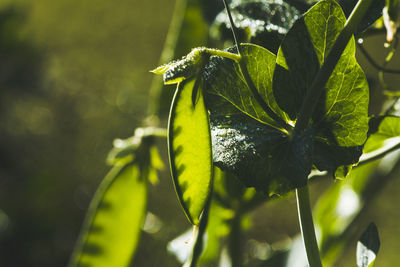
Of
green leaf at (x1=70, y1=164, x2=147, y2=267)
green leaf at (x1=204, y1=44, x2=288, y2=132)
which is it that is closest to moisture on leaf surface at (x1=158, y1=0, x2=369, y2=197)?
green leaf at (x1=204, y1=44, x2=288, y2=132)

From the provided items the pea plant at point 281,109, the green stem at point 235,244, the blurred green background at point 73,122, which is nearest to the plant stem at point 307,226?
the pea plant at point 281,109

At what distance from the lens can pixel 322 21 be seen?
0.16 m

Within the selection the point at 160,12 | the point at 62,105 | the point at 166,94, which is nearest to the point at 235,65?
the point at 166,94

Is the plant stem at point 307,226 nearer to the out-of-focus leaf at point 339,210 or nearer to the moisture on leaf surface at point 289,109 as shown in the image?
the moisture on leaf surface at point 289,109

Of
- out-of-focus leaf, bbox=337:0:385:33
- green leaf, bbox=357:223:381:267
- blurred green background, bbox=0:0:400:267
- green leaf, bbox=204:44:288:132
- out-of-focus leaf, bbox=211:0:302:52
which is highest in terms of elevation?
blurred green background, bbox=0:0:400:267

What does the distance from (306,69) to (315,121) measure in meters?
0.02

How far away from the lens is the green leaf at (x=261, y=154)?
17 centimetres

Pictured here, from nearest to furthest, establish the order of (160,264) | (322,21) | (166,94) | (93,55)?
(322,21) → (166,94) → (160,264) → (93,55)

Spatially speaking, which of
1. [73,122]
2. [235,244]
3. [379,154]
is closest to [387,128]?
[379,154]

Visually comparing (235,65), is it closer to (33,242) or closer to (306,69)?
(306,69)

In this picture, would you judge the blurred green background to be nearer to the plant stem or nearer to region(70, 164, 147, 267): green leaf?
region(70, 164, 147, 267): green leaf

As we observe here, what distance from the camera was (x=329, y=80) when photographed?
0.17 metres

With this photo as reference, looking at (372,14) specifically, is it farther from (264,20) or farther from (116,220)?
(116,220)

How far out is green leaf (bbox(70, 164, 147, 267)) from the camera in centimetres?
31
